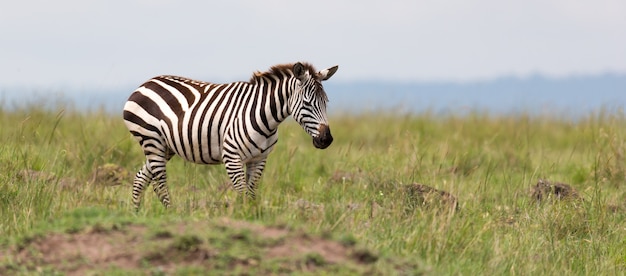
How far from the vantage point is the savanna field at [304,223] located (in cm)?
670

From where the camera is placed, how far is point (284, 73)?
9.66 metres

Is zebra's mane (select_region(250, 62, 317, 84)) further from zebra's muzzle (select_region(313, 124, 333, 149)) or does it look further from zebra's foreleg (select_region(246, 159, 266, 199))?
zebra's foreleg (select_region(246, 159, 266, 199))

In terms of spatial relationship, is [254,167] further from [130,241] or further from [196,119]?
[130,241]

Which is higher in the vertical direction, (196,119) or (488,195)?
(196,119)

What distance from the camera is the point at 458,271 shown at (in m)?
7.61

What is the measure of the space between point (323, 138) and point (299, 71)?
66 cm

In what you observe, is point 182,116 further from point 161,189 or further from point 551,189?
point 551,189

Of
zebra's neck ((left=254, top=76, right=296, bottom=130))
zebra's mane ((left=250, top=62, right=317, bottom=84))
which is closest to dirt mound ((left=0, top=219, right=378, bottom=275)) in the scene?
zebra's neck ((left=254, top=76, right=296, bottom=130))

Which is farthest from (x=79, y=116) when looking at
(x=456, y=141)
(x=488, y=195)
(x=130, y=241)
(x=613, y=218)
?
(x=130, y=241)

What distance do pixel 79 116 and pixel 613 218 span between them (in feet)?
31.1

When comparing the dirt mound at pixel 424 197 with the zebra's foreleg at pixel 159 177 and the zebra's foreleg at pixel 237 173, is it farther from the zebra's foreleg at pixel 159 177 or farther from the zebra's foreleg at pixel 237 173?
the zebra's foreleg at pixel 159 177

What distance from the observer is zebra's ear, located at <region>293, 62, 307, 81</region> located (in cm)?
938

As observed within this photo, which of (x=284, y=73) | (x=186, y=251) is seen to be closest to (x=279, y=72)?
(x=284, y=73)

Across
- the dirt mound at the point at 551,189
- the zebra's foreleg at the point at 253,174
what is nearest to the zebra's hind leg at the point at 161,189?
the zebra's foreleg at the point at 253,174
